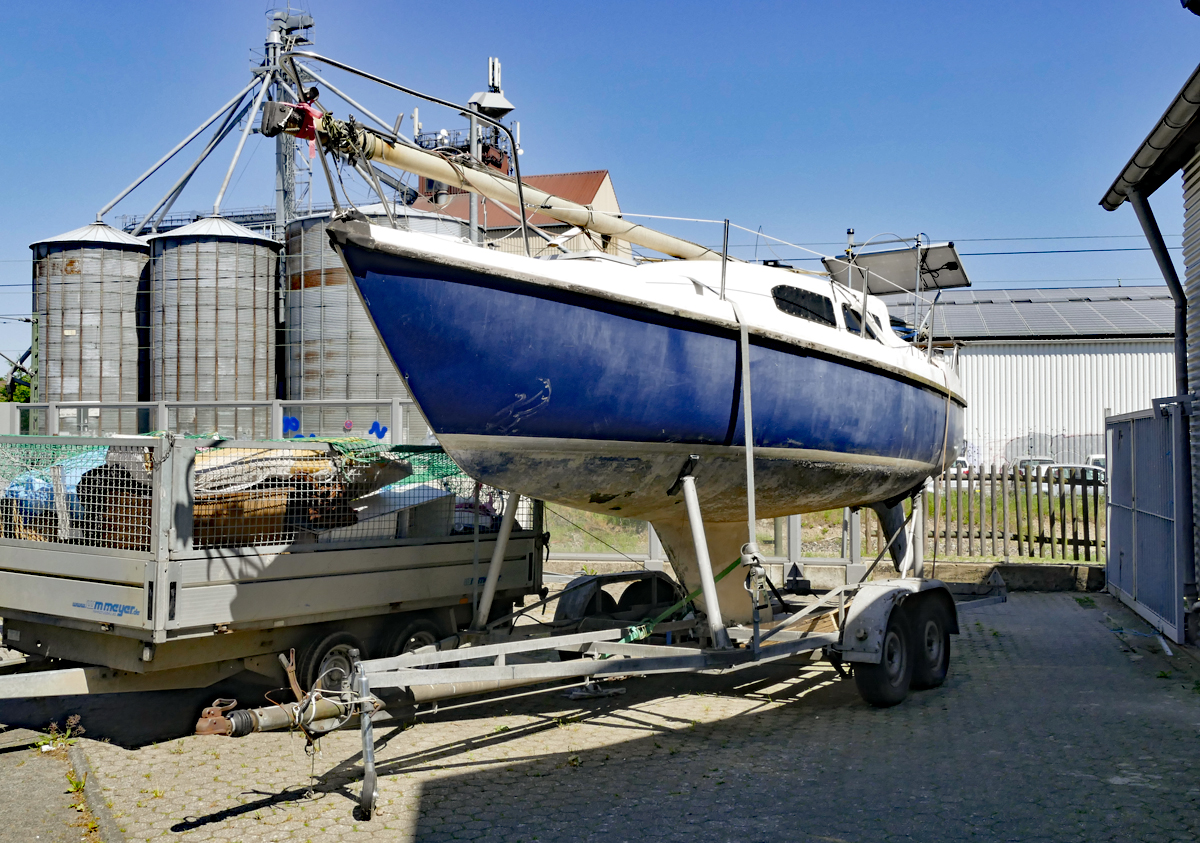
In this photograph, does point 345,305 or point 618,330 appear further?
point 345,305

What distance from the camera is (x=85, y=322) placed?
24.3 metres

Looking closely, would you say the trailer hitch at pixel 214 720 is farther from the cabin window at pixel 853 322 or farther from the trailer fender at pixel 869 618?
the cabin window at pixel 853 322

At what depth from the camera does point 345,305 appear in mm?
23906

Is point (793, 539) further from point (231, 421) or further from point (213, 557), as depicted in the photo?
point (231, 421)

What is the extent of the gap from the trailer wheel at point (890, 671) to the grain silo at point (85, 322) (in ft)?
72.8

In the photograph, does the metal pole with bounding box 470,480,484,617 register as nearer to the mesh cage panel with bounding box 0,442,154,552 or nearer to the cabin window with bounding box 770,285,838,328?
the mesh cage panel with bounding box 0,442,154,552

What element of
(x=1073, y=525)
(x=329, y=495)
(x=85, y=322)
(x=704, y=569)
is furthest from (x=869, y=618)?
(x=85, y=322)

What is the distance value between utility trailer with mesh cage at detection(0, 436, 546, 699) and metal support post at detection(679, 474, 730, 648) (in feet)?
4.32

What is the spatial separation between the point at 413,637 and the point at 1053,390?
26.6m

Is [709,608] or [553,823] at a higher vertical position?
[709,608]

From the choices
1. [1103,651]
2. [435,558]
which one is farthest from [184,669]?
[1103,651]

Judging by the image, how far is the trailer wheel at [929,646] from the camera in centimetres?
755

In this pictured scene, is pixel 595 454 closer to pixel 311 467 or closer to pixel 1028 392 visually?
pixel 311 467

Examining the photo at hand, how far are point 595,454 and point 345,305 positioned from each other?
19.4 meters
